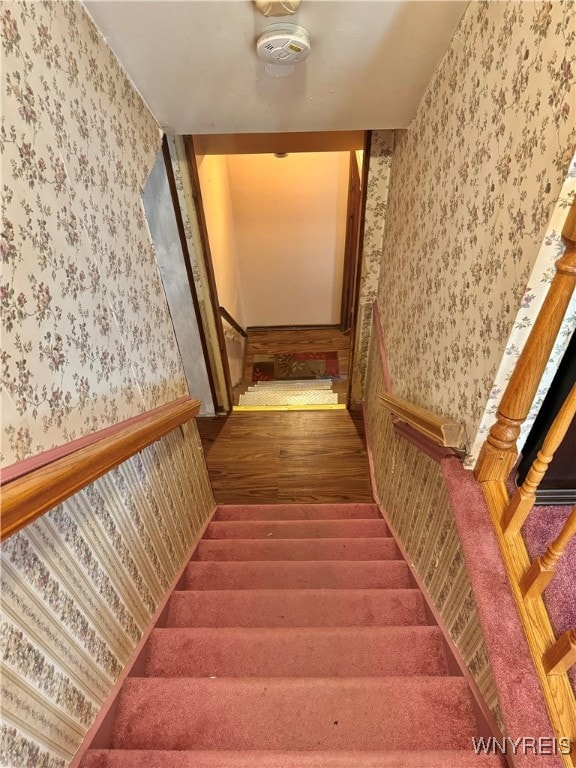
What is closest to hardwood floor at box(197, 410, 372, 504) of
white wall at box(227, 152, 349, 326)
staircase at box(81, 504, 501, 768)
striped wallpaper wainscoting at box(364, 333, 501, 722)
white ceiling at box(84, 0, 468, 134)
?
striped wallpaper wainscoting at box(364, 333, 501, 722)

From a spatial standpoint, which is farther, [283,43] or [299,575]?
[299,575]

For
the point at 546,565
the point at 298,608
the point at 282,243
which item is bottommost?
the point at 298,608

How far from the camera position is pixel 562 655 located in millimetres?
976

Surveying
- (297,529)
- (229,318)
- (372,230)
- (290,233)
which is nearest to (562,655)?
(297,529)

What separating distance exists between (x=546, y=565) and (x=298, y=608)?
102 centimetres

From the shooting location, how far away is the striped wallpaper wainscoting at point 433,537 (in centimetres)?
130

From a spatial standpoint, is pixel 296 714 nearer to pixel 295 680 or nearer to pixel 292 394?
pixel 295 680

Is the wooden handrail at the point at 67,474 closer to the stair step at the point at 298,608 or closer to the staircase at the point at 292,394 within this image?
the stair step at the point at 298,608

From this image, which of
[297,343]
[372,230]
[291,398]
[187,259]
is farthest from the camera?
[297,343]

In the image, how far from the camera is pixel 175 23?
1397 millimetres

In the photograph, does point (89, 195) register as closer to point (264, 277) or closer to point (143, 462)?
point (143, 462)

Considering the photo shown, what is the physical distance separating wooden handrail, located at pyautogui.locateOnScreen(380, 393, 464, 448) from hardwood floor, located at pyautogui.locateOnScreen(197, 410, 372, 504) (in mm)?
1541

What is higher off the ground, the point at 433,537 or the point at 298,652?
the point at 433,537

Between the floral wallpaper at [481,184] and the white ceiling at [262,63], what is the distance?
12cm
